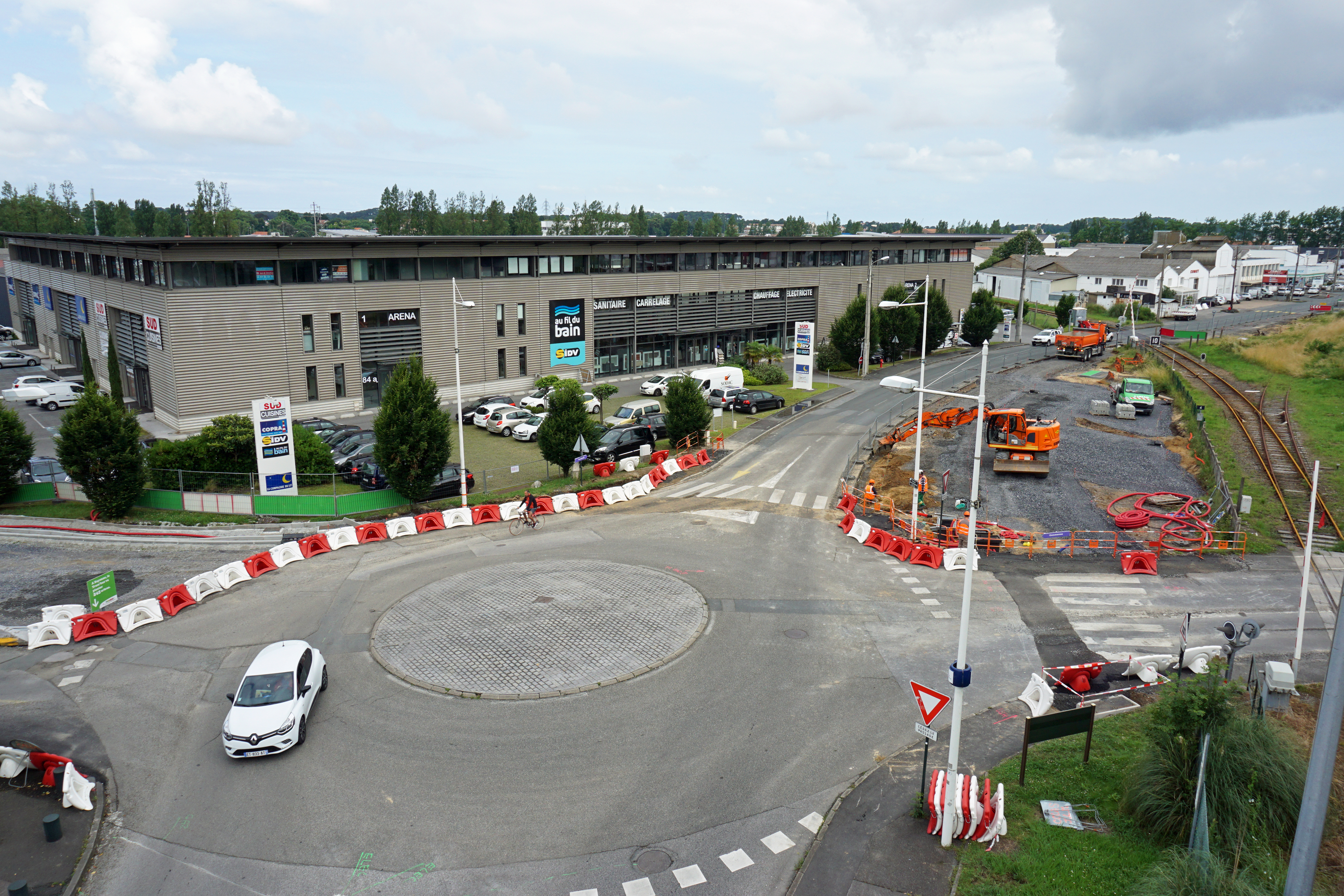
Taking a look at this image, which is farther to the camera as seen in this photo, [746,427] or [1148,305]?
[1148,305]

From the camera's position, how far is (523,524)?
2947cm

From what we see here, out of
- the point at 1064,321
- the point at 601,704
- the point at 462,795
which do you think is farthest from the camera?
the point at 1064,321

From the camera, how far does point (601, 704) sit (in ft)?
56.2

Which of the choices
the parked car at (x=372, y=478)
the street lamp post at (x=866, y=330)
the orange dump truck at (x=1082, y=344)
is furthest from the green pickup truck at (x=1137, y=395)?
the parked car at (x=372, y=478)

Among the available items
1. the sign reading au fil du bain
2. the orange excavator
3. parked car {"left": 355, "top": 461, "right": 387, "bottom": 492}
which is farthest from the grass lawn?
the sign reading au fil du bain

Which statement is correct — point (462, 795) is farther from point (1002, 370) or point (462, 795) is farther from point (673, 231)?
point (673, 231)

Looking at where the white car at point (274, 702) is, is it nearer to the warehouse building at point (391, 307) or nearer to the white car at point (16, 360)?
the warehouse building at point (391, 307)

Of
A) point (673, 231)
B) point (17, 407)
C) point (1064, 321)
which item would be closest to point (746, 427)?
point (17, 407)

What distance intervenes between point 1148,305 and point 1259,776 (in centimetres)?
11039

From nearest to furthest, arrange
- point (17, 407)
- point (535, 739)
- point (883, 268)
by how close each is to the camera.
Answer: point (535, 739) < point (17, 407) < point (883, 268)

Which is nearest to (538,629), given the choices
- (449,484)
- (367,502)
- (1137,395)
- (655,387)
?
(367,502)

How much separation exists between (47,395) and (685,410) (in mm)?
39691

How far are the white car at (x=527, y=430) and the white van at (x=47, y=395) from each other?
28.1 m

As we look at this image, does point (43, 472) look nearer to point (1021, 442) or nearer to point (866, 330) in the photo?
point (1021, 442)
